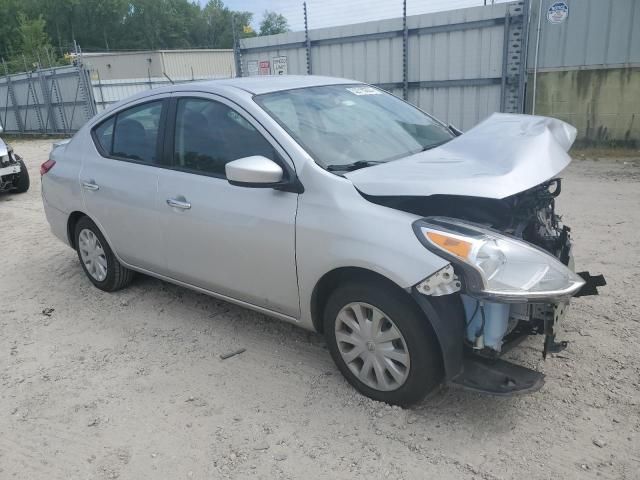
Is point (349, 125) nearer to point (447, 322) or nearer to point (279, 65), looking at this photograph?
point (447, 322)

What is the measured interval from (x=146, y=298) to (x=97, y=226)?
0.72 meters

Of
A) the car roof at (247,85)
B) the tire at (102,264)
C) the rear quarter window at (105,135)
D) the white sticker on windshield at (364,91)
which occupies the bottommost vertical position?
the tire at (102,264)

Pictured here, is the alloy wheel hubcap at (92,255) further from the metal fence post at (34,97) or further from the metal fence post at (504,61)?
the metal fence post at (34,97)

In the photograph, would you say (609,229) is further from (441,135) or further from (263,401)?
(263,401)

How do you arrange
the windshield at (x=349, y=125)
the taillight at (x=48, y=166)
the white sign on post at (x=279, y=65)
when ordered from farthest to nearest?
1. the white sign on post at (x=279, y=65)
2. the taillight at (x=48, y=166)
3. the windshield at (x=349, y=125)

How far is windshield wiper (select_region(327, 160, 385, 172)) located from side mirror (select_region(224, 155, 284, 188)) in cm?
30

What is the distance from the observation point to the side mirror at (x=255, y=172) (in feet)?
9.88

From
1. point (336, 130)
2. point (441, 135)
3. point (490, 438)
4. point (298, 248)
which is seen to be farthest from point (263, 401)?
point (441, 135)

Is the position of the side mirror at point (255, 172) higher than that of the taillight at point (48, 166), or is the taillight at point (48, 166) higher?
the side mirror at point (255, 172)

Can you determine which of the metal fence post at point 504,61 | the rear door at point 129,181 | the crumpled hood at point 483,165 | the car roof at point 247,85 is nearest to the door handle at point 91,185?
the rear door at point 129,181

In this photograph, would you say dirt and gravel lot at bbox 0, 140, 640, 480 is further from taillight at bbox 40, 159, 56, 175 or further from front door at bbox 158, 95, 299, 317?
taillight at bbox 40, 159, 56, 175

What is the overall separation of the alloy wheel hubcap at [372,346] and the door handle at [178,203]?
1323mm

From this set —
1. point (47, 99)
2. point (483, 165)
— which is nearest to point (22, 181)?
point (483, 165)

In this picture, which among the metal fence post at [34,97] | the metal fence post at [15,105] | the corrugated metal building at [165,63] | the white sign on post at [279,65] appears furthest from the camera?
the corrugated metal building at [165,63]
